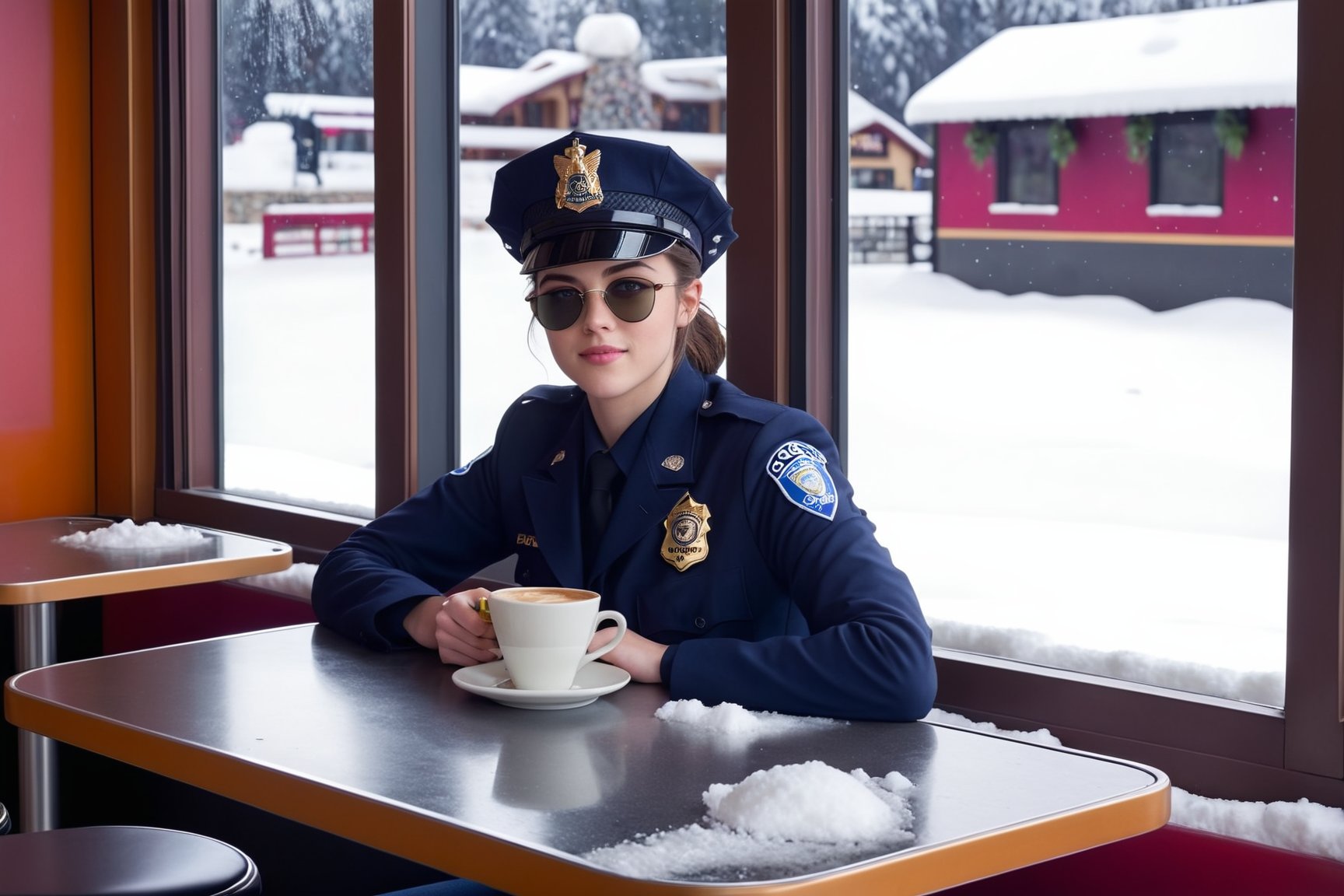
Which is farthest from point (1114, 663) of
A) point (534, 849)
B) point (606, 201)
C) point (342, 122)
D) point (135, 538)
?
point (342, 122)

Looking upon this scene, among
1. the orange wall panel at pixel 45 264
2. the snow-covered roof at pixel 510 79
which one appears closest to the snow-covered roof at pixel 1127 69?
the snow-covered roof at pixel 510 79

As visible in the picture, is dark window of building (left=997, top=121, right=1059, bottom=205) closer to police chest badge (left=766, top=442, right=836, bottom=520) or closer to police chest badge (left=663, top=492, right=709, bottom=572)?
police chest badge (left=766, top=442, right=836, bottom=520)

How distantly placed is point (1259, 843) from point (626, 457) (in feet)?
3.00

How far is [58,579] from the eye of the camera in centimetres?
253

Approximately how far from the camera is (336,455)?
3.60m

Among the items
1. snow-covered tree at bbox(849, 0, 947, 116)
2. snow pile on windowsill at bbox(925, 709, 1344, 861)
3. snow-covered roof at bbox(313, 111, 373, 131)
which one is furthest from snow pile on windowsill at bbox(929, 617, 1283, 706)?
snow-covered roof at bbox(313, 111, 373, 131)

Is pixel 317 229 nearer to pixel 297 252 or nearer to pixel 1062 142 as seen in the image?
pixel 297 252

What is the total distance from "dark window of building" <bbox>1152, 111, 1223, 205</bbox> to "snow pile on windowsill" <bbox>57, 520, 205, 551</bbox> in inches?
74.5

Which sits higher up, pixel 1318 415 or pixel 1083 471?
pixel 1318 415

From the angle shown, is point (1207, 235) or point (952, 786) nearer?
point (952, 786)

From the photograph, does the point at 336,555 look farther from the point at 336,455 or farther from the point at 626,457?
the point at 336,455

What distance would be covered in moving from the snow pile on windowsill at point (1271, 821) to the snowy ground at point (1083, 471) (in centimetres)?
16

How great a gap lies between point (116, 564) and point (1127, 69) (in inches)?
74.6

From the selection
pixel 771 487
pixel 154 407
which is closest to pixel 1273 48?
pixel 771 487
